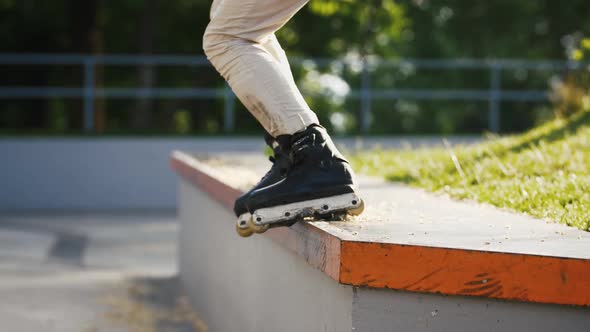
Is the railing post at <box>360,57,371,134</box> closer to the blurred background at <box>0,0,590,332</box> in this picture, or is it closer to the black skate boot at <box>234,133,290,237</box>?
the blurred background at <box>0,0,590,332</box>

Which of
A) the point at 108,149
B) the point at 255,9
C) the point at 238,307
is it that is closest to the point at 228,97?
the point at 108,149

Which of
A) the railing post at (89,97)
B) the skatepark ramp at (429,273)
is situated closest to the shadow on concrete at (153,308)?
the skatepark ramp at (429,273)

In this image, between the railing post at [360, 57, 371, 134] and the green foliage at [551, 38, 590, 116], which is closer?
the green foliage at [551, 38, 590, 116]

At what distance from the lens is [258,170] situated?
219 inches

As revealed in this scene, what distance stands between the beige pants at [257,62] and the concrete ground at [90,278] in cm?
253

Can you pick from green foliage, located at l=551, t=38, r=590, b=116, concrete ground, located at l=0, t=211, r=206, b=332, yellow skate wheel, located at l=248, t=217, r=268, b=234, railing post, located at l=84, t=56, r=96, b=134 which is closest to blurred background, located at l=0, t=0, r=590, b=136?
railing post, located at l=84, t=56, r=96, b=134

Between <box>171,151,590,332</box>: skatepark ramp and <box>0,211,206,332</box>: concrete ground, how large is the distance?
2216 mm

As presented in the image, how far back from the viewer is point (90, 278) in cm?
714

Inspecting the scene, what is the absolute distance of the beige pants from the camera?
322cm

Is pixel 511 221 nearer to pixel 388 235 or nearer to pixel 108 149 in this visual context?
pixel 388 235

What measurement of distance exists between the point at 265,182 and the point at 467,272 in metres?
0.99

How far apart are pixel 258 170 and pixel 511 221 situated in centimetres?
251

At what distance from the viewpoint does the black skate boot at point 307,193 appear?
123 inches

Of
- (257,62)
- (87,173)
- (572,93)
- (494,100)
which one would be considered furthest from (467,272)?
Answer: (494,100)
